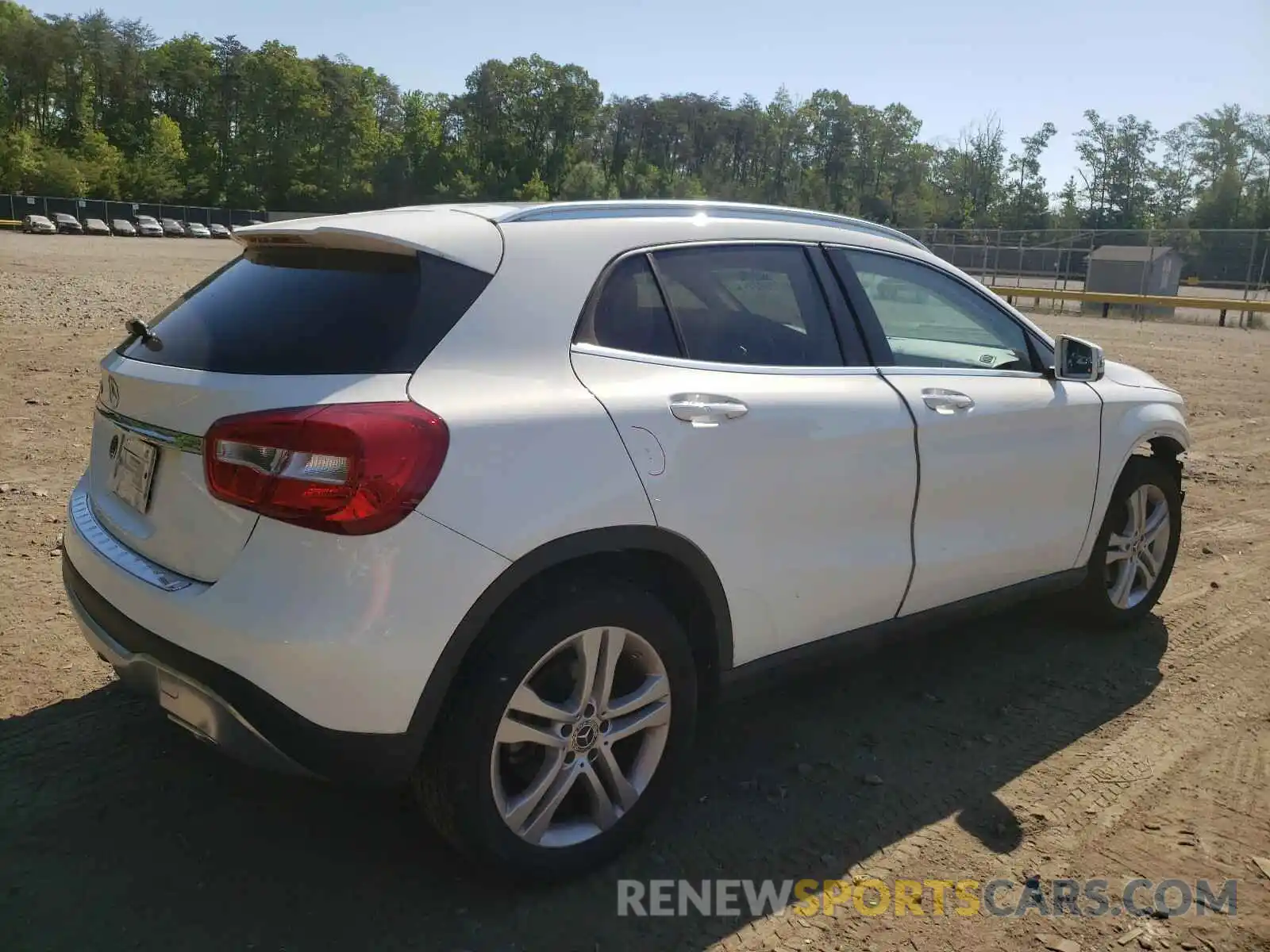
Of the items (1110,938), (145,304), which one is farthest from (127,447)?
(145,304)

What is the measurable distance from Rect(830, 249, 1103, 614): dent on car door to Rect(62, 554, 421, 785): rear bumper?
6.40ft

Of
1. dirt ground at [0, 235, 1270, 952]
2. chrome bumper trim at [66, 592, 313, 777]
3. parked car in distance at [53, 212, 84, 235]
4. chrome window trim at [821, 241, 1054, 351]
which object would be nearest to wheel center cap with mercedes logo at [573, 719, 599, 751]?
dirt ground at [0, 235, 1270, 952]

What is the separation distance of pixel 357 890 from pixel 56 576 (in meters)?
2.79

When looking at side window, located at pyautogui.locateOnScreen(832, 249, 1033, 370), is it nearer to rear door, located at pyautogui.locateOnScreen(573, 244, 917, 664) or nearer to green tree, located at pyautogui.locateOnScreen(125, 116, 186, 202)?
rear door, located at pyautogui.locateOnScreen(573, 244, 917, 664)

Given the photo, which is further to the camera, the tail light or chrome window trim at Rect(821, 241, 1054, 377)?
chrome window trim at Rect(821, 241, 1054, 377)

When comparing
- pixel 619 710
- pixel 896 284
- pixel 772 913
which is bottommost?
pixel 772 913

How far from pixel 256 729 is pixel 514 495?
797mm

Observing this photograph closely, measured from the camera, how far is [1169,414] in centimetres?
469

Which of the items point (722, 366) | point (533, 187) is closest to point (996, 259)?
point (722, 366)

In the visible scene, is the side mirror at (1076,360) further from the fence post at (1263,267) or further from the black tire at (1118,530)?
the fence post at (1263,267)

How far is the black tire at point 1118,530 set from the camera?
4484mm

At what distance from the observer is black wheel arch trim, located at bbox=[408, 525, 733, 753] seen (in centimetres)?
237

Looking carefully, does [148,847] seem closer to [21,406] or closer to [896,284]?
[896,284]

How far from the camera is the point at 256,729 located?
2328 mm
